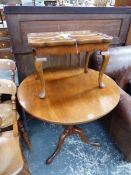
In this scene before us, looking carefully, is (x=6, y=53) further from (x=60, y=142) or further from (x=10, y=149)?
(x=10, y=149)

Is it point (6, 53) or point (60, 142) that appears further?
point (6, 53)

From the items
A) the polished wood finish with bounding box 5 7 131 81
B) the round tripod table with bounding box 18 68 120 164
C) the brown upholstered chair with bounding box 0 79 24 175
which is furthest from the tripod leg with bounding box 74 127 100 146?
the polished wood finish with bounding box 5 7 131 81

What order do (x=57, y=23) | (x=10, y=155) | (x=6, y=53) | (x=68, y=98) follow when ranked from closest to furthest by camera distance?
(x=10, y=155), (x=68, y=98), (x=57, y=23), (x=6, y=53)

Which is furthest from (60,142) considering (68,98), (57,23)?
(57,23)

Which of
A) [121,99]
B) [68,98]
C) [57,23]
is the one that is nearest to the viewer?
[68,98]

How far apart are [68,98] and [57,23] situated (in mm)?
778

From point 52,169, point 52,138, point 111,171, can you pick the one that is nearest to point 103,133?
point 111,171

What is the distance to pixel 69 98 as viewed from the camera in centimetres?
112

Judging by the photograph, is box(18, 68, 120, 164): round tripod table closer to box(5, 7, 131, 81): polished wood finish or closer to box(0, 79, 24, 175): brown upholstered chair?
box(0, 79, 24, 175): brown upholstered chair

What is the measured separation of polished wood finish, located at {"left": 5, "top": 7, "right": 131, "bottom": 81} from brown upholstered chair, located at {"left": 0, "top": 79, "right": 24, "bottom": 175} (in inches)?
23.0

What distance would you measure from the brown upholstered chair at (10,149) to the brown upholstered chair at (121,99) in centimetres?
84

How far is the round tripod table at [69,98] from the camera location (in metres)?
0.97

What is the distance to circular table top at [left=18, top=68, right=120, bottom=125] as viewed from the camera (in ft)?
3.20

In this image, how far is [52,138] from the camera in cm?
167
